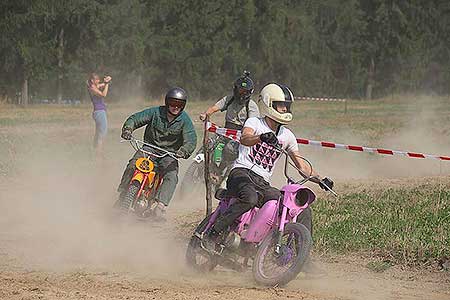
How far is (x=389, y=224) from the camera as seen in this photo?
423 inches

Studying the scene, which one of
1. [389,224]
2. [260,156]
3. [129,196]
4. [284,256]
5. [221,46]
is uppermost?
[260,156]

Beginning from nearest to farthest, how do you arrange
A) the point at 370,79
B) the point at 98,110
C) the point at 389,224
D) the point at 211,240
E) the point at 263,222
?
the point at 263,222, the point at 211,240, the point at 389,224, the point at 98,110, the point at 370,79

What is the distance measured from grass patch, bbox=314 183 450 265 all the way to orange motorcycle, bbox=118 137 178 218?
2.28 m

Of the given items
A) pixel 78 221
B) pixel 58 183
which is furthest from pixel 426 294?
pixel 58 183

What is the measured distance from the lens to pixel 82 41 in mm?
56219

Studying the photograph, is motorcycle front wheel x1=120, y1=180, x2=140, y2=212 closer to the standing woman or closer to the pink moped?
the pink moped

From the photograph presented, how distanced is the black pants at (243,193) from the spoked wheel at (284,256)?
463 mm

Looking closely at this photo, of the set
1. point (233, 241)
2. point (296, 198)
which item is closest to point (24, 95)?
point (233, 241)

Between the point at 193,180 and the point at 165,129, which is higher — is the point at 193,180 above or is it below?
below

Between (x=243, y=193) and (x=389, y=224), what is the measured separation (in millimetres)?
3197

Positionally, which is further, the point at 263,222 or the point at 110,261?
the point at 110,261

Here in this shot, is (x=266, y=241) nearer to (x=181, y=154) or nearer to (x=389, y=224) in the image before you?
(x=389, y=224)

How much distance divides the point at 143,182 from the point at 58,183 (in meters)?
4.63

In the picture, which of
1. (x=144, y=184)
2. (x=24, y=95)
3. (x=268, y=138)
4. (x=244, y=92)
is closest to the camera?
(x=268, y=138)
